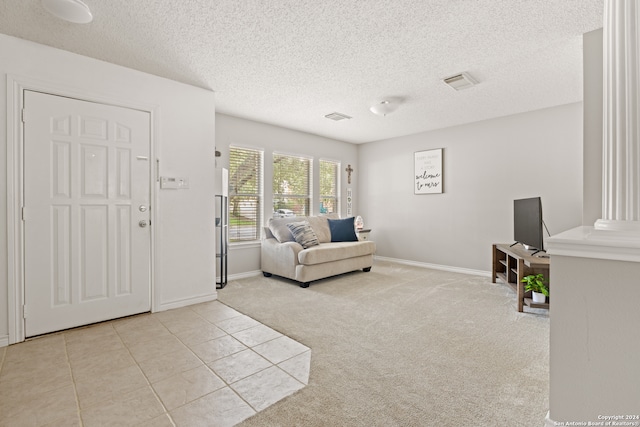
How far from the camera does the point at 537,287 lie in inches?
117

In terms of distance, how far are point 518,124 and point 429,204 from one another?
1735mm

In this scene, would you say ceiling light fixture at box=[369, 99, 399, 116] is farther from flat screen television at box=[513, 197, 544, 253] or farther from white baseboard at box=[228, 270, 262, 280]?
white baseboard at box=[228, 270, 262, 280]

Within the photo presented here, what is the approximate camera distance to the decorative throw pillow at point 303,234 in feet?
14.2

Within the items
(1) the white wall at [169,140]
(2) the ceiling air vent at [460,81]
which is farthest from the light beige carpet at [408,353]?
(2) the ceiling air vent at [460,81]

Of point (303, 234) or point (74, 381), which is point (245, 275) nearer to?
point (303, 234)

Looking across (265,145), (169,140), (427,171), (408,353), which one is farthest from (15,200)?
(427,171)

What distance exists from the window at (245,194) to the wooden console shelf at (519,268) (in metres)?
3.47

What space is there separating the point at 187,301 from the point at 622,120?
3.59 metres

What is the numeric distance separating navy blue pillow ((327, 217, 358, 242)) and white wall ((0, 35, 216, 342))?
7.13ft

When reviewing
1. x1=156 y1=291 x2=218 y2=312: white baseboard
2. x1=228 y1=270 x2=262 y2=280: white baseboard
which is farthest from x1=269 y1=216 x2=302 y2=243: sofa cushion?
x1=156 y1=291 x2=218 y2=312: white baseboard

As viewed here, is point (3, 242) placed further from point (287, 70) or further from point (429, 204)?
point (429, 204)

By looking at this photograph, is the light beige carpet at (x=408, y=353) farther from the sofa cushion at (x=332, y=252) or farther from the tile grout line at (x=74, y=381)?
the tile grout line at (x=74, y=381)

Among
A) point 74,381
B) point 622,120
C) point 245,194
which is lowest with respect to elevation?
point 74,381

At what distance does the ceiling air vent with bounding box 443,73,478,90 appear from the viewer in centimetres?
306
